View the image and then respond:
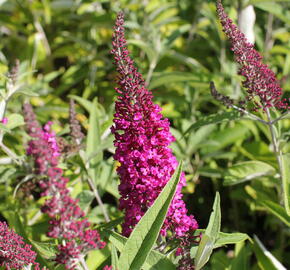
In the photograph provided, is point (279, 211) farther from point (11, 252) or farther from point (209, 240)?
point (11, 252)

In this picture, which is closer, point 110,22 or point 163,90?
point 110,22

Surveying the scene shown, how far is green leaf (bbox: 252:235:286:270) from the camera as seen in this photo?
2.26m

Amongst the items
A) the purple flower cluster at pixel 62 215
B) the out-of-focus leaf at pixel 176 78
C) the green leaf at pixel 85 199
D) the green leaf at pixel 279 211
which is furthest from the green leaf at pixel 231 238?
the out-of-focus leaf at pixel 176 78

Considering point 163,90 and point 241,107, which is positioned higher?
point 163,90

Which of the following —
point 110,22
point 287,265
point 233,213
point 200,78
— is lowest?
point 287,265

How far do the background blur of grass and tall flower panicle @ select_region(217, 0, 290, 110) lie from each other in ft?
3.25

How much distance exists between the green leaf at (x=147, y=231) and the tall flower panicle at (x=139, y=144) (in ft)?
0.61

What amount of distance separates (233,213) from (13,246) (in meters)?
2.54

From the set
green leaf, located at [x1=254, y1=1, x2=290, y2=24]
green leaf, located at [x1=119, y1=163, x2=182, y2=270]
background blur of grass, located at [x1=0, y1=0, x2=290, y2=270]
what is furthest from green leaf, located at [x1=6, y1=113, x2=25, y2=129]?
green leaf, located at [x1=254, y1=1, x2=290, y2=24]

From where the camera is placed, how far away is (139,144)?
166 cm

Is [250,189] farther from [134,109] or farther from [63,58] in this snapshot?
[63,58]

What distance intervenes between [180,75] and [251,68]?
1.37m

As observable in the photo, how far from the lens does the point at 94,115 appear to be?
2.68 meters

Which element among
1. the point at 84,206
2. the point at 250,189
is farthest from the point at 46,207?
the point at 250,189
